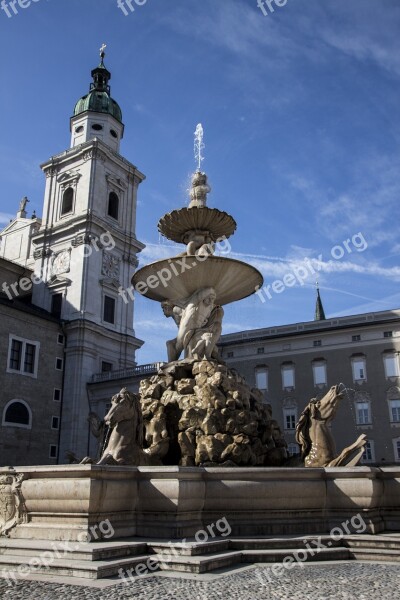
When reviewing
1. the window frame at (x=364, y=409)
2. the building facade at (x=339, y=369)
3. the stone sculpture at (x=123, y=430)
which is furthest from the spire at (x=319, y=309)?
the stone sculpture at (x=123, y=430)

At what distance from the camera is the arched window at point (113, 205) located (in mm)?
50650

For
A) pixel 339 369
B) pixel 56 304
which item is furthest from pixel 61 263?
pixel 339 369

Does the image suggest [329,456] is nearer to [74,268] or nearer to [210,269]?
[210,269]

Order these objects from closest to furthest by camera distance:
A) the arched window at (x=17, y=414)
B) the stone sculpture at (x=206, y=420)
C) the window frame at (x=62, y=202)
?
the stone sculpture at (x=206, y=420) < the arched window at (x=17, y=414) < the window frame at (x=62, y=202)

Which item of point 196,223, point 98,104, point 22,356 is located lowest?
point 196,223

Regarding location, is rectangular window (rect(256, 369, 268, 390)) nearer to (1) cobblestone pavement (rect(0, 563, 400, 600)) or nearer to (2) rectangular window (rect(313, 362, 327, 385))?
(2) rectangular window (rect(313, 362, 327, 385))

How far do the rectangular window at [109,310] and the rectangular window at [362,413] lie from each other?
20836mm

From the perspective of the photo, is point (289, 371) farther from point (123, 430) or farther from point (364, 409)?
point (123, 430)

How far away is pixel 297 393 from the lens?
133 ft

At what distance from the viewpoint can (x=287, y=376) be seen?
41500 millimetres

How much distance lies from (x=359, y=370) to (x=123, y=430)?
31.9 meters

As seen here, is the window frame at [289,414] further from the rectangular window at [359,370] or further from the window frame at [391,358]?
the window frame at [391,358]

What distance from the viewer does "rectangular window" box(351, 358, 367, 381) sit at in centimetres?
3900

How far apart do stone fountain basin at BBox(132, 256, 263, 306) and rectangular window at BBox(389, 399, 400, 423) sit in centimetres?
2574
